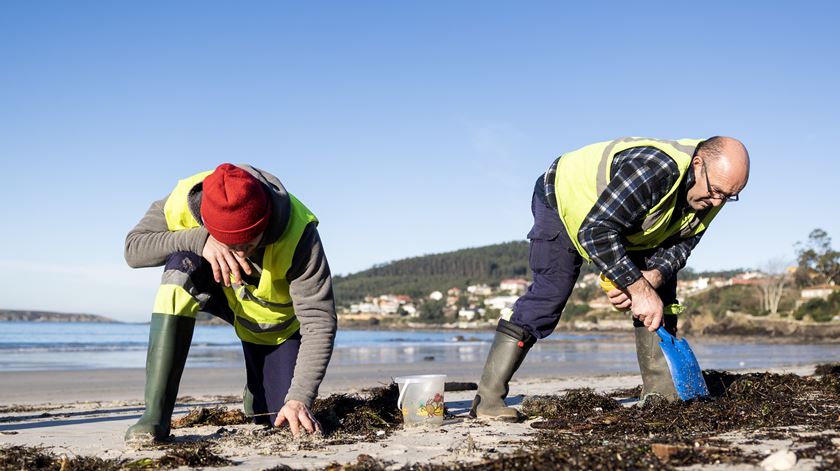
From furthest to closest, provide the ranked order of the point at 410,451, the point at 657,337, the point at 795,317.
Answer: the point at 795,317, the point at 657,337, the point at 410,451

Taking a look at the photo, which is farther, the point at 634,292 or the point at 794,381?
the point at 794,381

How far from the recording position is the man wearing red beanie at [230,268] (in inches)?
131

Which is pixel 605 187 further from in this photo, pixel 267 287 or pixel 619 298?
pixel 267 287

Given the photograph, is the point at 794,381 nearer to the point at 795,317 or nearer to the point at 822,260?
the point at 795,317

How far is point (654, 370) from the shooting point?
4.64m

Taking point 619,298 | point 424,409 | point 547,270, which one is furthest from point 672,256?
point 424,409

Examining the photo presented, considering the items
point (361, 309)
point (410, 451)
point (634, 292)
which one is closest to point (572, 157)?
point (634, 292)

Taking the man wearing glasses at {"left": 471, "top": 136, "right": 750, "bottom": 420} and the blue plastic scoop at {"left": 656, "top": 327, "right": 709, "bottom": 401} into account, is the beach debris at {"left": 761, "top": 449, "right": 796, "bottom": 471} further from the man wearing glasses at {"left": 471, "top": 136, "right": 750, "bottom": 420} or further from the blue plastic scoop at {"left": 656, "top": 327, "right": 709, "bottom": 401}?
the blue plastic scoop at {"left": 656, "top": 327, "right": 709, "bottom": 401}

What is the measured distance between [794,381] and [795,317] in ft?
152

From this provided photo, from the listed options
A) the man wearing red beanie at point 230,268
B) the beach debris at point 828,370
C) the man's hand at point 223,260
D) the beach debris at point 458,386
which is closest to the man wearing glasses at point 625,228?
the man wearing red beanie at point 230,268

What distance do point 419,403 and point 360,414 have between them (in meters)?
A: 0.37

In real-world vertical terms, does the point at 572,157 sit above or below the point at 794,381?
above

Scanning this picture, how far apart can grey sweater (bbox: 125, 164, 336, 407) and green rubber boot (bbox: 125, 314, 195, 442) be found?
375 mm

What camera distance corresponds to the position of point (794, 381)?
5.79 m
